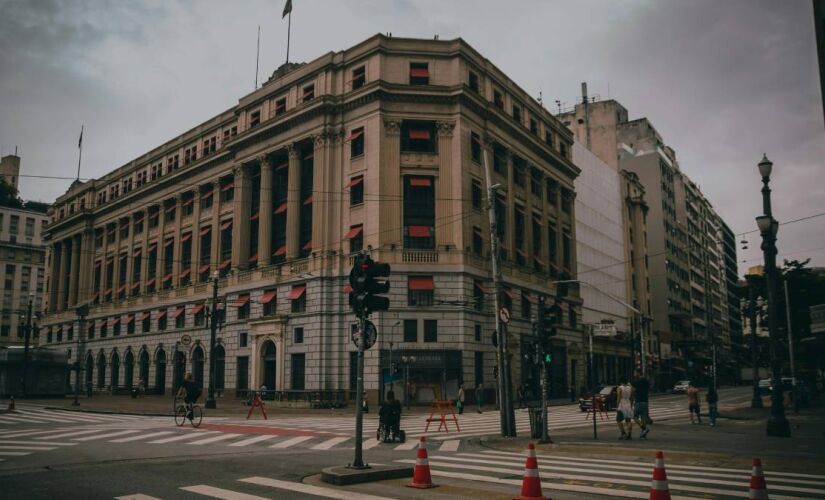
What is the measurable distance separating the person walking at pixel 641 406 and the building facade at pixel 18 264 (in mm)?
105611

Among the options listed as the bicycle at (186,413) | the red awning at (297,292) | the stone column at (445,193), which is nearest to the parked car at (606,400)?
the stone column at (445,193)

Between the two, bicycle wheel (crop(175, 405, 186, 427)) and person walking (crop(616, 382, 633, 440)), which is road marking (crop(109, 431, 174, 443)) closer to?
bicycle wheel (crop(175, 405, 186, 427))

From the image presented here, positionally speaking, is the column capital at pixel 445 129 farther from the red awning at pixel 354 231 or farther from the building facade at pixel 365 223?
the red awning at pixel 354 231

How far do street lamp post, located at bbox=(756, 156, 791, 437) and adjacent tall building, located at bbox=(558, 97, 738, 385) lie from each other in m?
65.6

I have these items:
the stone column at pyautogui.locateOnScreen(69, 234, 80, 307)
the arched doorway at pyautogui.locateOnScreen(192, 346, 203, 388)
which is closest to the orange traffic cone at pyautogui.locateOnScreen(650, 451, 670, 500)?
the arched doorway at pyautogui.locateOnScreen(192, 346, 203, 388)

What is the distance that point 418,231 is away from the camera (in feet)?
147

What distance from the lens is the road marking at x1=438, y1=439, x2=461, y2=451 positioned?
1809 cm

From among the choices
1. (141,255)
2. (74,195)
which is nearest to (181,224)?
(141,255)

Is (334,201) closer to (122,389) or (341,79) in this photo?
(341,79)

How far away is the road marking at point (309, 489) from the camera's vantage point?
974 centimetres

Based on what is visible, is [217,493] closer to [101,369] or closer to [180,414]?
[180,414]

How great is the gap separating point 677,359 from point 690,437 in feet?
266

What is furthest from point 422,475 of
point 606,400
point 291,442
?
point 606,400

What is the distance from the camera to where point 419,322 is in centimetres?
4406
